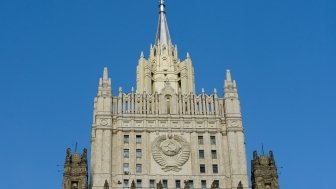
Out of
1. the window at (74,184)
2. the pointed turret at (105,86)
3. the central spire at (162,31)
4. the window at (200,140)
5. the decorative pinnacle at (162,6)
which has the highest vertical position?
the decorative pinnacle at (162,6)

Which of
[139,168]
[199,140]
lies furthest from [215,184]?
[139,168]

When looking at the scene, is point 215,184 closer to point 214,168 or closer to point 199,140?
point 214,168

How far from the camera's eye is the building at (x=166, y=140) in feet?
229

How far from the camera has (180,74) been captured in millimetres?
81688

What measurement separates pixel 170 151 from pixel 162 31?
22659 millimetres

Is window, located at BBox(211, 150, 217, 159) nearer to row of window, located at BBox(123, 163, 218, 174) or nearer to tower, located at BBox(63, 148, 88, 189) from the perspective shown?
row of window, located at BBox(123, 163, 218, 174)

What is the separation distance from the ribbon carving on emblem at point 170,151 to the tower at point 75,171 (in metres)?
7.31

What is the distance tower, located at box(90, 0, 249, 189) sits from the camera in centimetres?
6988

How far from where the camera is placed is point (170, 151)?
71500 millimetres

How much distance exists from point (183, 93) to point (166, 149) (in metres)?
9.40

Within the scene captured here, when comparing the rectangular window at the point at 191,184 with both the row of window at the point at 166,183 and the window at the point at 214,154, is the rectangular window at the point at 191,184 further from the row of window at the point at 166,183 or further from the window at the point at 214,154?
the window at the point at 214,154

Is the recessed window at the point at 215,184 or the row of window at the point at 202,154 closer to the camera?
the recessed window at the point at 215,184

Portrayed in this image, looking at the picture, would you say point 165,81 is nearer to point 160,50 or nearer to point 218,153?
point 160,50

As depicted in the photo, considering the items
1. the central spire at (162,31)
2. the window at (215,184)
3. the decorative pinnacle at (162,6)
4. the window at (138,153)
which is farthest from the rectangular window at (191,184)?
the decorative pinnacle at (162,6)
